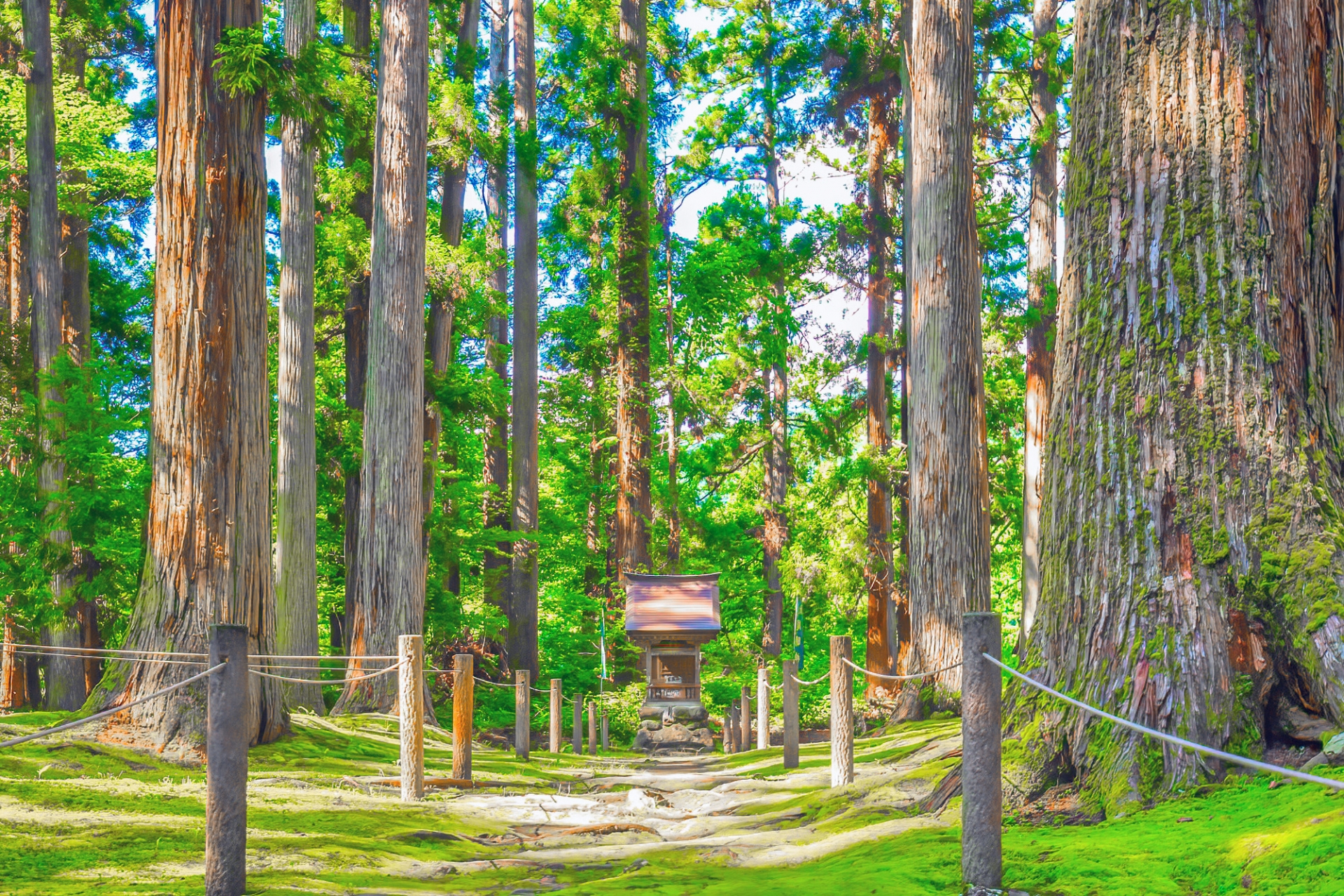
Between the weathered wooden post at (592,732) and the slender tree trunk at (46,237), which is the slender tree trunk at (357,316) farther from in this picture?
the weathered wooden post at (592,732)

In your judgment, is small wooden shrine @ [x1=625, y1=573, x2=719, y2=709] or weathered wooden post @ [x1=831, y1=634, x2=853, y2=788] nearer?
weathered wooden post @ [x1=831, y1=634, x2=853, y2=788]

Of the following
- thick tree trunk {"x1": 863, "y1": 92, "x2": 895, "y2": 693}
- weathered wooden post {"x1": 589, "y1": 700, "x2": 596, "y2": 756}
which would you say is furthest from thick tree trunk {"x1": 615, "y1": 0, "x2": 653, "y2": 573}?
weathered wooden post {"x1": 589, "y1": 700, "x2": 596, "y2": 756}

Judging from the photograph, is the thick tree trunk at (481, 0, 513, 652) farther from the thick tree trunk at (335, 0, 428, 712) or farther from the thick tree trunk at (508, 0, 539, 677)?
the thick tree trunk at (335, 0, 428, 712)

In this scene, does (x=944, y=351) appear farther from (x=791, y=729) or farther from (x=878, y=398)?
(x=878, y=398)

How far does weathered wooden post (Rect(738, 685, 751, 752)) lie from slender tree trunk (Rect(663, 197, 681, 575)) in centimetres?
664

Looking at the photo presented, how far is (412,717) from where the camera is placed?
7055 mm

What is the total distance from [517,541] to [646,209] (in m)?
7.73

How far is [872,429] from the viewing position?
2097cm

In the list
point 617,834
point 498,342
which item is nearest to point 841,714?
point 617,834

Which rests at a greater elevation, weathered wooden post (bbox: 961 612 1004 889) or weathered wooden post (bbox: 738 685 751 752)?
weathered wooden post (bbox: 961 612 1004 889)

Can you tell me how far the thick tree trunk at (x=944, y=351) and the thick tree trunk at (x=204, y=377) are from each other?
6.99m

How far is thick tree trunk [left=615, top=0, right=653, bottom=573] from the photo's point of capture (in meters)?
20.7

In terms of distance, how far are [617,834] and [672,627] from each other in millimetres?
9796

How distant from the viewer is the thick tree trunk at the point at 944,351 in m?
11.3
